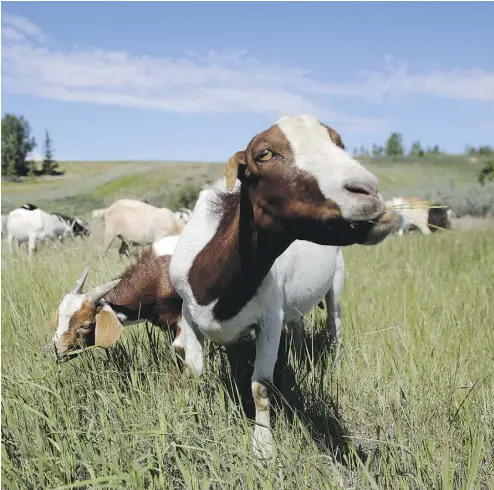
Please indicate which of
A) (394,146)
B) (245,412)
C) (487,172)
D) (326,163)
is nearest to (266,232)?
(326,163)

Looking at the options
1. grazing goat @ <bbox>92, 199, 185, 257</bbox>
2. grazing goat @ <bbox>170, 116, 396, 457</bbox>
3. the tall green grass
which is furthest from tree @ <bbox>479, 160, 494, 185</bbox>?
grazing goat @ <bbox>170, 116, 396, 457</bbox>

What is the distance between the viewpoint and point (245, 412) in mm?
3666

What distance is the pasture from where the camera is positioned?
2.49 metres

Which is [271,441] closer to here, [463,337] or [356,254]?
[463,337]

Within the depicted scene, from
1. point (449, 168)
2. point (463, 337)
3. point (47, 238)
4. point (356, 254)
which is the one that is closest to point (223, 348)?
point (463, 337)

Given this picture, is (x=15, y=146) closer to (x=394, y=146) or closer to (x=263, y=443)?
(x=394, y=146)

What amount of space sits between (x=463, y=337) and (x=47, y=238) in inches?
467

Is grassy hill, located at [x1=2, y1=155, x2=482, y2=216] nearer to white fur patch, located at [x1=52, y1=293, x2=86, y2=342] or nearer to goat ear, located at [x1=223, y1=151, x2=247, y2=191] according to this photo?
white fur patch, located at [x1=52, y1=293, x2=86, y2=342]

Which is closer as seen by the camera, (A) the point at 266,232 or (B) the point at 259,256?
(A) the point at 266,232

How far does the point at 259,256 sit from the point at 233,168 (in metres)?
0.54

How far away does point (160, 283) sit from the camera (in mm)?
4926

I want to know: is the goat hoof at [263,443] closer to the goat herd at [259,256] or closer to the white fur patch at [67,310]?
the goat herd at [259,256]

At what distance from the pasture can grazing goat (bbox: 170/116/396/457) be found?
0.90ft

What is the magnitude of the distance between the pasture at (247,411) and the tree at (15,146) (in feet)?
257
